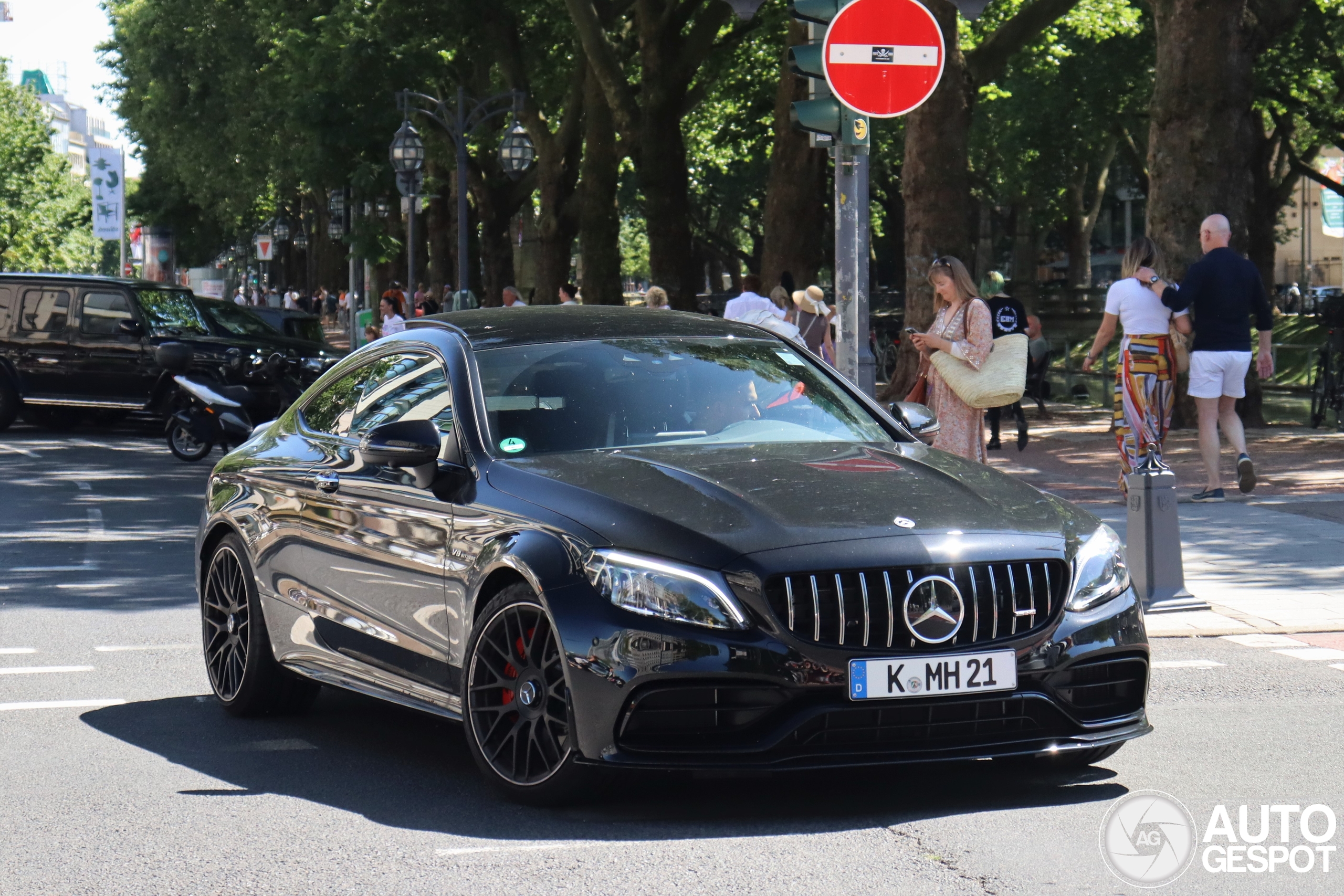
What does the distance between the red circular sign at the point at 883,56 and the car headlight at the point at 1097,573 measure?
4.77 meters

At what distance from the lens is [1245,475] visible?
14078 millimetres

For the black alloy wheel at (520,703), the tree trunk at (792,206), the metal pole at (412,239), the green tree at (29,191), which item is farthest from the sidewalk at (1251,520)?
the green tree at (29,191)

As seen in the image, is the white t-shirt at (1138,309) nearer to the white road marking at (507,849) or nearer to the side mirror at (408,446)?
the side mirror at (408,446)

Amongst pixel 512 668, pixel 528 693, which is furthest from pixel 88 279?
pixel 528 693

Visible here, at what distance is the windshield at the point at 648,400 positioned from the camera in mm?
6324

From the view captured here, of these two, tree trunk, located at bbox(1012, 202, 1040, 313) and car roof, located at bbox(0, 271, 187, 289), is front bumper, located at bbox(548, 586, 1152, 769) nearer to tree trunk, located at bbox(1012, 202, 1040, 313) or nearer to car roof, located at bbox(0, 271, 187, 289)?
car roof, located at bbox(0, 271, 187, 289)

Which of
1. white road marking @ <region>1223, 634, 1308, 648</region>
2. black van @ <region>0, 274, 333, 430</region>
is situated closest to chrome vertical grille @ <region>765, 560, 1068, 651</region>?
white road marking @ <region>1223, 634, 1308, 648</region>

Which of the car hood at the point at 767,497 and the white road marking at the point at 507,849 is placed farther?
the car hood at the point at 767,497

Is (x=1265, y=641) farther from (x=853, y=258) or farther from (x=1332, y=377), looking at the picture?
(x=1332, y=377)

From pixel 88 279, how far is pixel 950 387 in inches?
611

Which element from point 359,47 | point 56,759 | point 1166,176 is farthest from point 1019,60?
point 56,759

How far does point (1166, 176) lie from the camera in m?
20.3

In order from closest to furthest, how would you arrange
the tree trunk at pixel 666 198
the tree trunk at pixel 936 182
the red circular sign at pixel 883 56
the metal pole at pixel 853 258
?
1. the red circular sign at pixel 883 56
2. the metal pole at pixel 853 258
3. the tree trunk at pixel 936 182
4. the tree trunk at pixel 666 198

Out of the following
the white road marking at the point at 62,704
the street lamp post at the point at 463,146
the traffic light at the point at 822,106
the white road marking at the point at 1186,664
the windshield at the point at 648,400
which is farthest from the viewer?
the street lamp post at the point at 463,146
